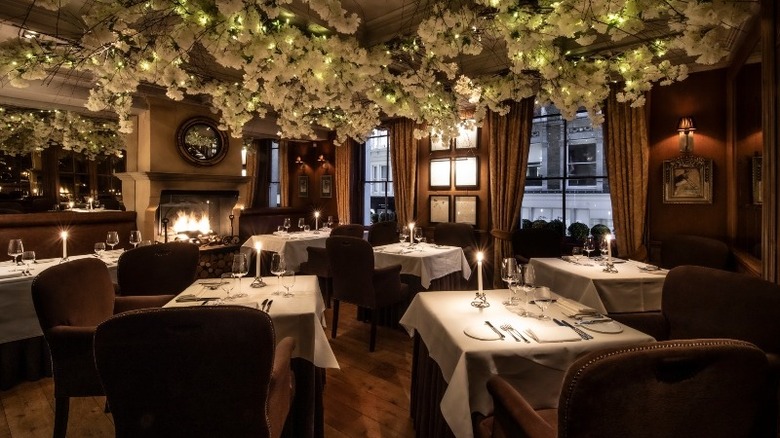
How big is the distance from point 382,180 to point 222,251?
3657 mm

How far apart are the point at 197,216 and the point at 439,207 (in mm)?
4543

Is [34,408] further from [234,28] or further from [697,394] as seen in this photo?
[697,394]

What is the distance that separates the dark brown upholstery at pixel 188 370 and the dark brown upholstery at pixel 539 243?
4096 mm

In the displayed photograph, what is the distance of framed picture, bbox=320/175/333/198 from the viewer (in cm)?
925

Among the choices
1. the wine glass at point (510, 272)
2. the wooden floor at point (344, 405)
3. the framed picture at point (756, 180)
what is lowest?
the wooden floor at point (344, 405)

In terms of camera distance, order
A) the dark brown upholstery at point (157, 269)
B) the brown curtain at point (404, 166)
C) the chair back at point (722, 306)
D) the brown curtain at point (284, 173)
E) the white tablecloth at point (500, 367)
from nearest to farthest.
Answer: the white tablecloth at point (500, 367)
the chair back at point (722, 306)
the dark brown upholstery at point (157, 269)
the brown curtain at point (404, 166)
the brown curtain at point (284, 173)

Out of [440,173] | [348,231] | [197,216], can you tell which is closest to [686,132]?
[440,173]

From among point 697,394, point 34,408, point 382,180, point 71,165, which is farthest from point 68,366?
point 71,165

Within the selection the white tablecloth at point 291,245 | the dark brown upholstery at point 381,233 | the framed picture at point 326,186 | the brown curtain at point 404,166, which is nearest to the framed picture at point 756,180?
the dark brown upholstery at point 381,233

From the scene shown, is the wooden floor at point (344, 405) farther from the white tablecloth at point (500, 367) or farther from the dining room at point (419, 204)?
the white tablecloth at point (500, 367)

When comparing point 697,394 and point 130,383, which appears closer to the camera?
point 697,394

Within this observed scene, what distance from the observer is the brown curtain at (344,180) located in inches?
337

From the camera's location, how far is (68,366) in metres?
2.08

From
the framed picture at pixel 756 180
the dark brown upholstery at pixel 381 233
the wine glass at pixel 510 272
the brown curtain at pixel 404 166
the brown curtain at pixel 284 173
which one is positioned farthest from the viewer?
the brown curtain at pixel 284 173
